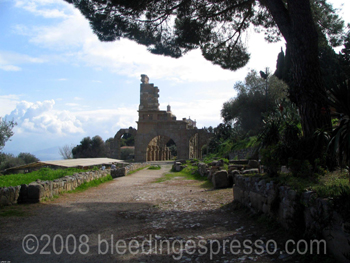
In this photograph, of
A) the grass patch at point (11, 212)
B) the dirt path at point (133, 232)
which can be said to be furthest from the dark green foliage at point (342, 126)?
the grass patch at point (11, 212)

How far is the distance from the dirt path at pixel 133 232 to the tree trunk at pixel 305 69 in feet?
8.44

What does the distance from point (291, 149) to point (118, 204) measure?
4.74 m

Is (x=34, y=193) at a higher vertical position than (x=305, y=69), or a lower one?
lower

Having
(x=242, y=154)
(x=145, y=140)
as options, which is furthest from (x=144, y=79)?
(x=242, y=154)

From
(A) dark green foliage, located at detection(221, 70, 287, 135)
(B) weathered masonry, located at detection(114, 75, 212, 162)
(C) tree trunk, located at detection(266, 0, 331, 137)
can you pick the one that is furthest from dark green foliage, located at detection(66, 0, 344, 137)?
(B) weathered masonry, located at detection(114, 75, 212, 162)

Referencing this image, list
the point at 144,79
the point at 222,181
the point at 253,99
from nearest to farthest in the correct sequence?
the point at 222,181
the point at 253,99
the point at 144,79

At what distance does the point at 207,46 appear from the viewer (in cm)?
1212

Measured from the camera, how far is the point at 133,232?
207 inches

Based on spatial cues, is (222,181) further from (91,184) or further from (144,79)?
(144,79)

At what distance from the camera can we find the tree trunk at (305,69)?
6.38 m

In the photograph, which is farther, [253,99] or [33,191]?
[253,99]

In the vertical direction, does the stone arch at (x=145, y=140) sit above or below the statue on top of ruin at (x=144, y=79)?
below

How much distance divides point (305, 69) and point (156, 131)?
95.0ft

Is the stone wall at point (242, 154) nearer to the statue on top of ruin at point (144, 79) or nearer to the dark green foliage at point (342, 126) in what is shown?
the dark green foliage at point (342, 126)
